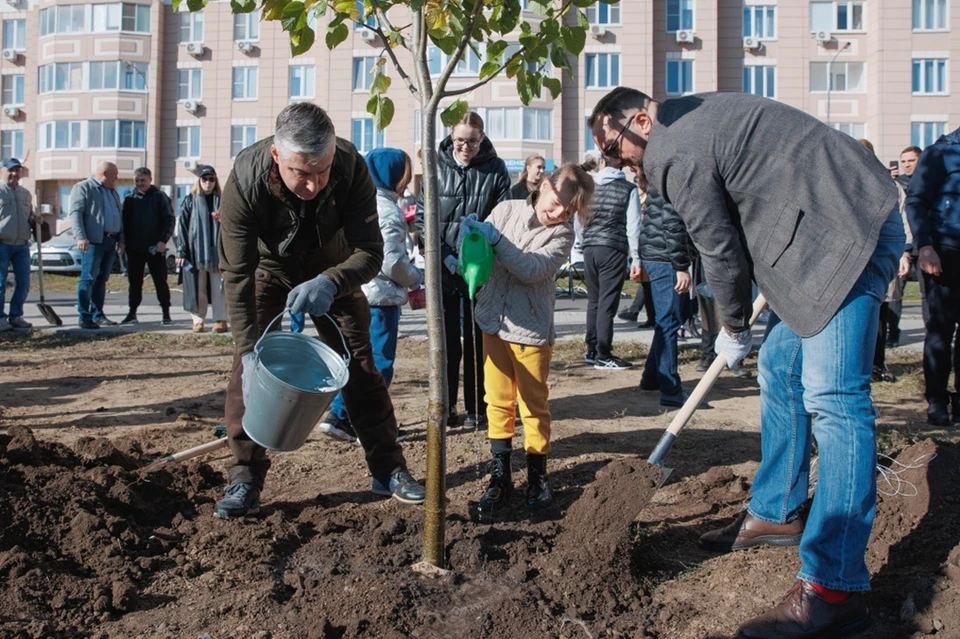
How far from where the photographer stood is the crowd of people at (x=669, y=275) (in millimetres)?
2939

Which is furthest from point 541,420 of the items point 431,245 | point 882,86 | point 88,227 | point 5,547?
point 882,86

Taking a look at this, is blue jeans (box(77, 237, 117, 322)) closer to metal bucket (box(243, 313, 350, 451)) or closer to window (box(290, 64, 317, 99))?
metal bucket (box(243, 313, 350, 451))

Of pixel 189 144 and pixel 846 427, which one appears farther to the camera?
pixel 189 144

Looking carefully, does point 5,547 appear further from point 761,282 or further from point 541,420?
point 761,282

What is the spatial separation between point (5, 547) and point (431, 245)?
1932 millimetres

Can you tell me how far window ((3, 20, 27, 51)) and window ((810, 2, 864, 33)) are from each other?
36429 millimetres

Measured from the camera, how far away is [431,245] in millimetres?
3268

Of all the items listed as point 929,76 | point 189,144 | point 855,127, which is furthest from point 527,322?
point 189,144

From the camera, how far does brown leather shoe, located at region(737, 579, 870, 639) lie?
2.88m

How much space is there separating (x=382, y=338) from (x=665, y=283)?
246 centimetres

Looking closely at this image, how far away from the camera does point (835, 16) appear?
39.2 m

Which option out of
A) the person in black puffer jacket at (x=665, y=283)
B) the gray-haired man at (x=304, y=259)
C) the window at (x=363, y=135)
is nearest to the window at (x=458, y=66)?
the window at (x=363, y=135)

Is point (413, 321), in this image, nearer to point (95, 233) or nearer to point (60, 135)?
point (95, 233)

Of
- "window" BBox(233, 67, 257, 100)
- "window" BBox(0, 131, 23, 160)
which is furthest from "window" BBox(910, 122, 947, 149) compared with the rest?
"window" BBox(0, 131, 23, 160)
